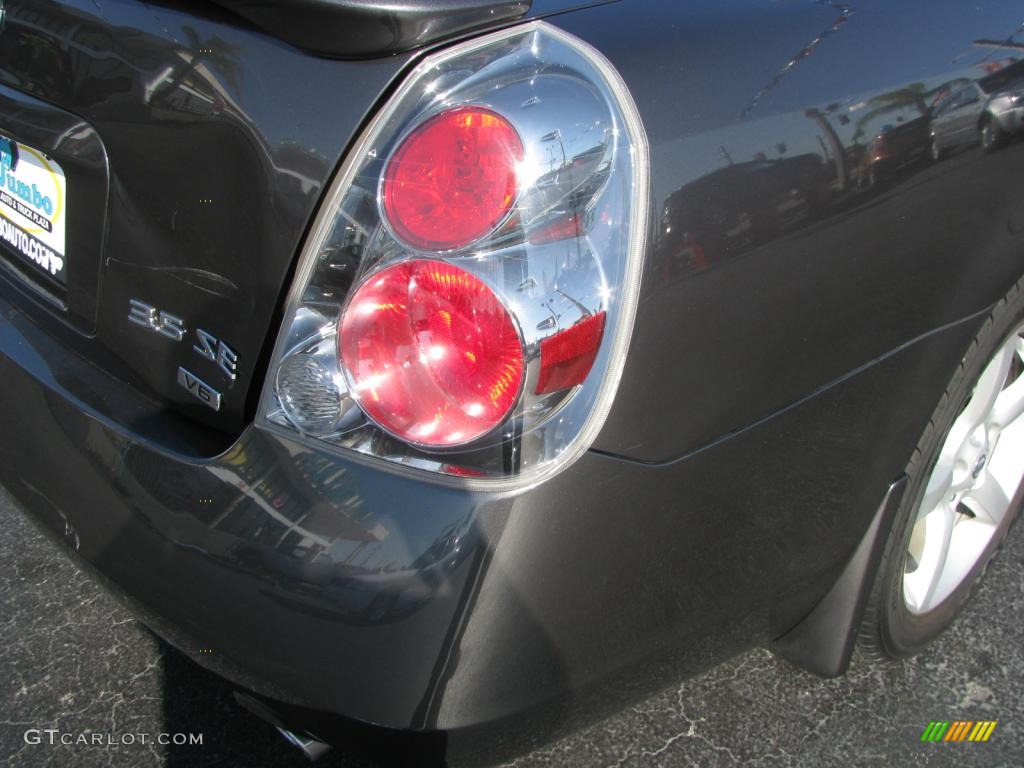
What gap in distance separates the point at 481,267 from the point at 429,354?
126 millimetres

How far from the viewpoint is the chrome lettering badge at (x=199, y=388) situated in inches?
53.4

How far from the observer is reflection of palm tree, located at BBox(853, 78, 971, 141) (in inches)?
53.9

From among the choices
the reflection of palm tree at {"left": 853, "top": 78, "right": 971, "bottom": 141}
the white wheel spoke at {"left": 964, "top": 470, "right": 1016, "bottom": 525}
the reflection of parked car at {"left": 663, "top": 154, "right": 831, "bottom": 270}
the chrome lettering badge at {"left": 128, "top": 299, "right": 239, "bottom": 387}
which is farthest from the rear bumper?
the white wheel spoke at {"left": 964, "top": 470, "right": 1016, "bottom": 525}

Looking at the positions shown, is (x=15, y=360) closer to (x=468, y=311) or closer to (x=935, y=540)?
(x=468, y=311)

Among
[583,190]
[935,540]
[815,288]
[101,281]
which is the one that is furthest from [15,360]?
[935,540]

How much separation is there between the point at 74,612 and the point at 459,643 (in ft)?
4.51

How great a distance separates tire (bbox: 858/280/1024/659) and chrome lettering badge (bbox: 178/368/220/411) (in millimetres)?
1108

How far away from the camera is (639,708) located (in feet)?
6.59

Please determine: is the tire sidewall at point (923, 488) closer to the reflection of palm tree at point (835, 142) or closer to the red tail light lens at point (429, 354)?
the reflection of palm tree at point (835, 142)

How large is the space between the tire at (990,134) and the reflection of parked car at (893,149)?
0.12m

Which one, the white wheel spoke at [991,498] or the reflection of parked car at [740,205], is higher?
the reflection of parked car at [740,205]

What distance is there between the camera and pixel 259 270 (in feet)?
4.17


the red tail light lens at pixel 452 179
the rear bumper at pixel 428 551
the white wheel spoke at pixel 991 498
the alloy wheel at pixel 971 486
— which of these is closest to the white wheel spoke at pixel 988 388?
the alloy wheel at pixel 971 486

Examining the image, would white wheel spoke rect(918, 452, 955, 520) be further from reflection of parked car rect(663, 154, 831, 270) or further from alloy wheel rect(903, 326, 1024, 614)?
reflection of parked car rect(663, 154, 831, 270)
